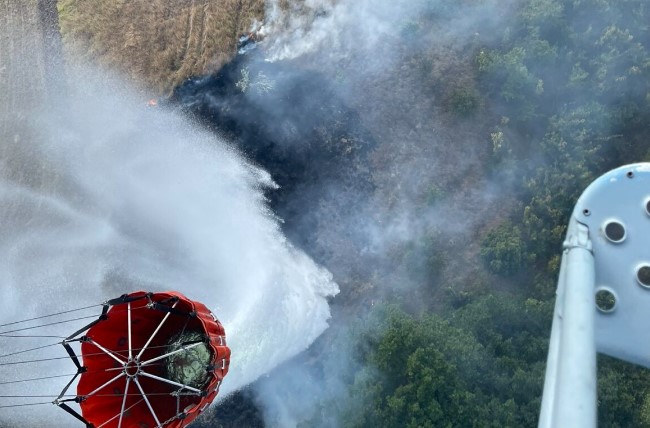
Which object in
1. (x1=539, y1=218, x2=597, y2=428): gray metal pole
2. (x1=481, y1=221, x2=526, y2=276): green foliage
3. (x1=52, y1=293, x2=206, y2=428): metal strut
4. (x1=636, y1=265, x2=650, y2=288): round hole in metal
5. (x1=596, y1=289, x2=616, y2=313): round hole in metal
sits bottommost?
(x1=52, y1=293, x2=206, y2=428): metal strut

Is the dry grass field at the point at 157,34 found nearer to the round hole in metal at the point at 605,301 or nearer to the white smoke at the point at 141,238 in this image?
the white smoke at the point at 141,238

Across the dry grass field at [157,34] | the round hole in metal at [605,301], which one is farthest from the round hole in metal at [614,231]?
the dry grass field at [157,34]

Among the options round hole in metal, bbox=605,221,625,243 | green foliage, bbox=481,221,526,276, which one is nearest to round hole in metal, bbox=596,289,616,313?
round hole in metal, bbox=605,221,625,243

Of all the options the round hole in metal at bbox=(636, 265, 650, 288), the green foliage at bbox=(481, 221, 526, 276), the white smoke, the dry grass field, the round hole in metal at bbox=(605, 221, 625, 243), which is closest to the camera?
the round hole in metal at bbox=(605, 221, 625, 243)

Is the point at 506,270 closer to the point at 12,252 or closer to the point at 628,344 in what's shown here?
the point at 628,344

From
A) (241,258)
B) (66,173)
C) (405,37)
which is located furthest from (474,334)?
(66,173)

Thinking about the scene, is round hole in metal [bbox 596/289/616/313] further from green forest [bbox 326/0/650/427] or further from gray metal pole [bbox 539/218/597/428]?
green forest [bbox 326/0/650/427]
